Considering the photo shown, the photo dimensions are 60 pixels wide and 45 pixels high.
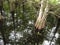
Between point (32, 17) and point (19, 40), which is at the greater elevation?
point (32, 17)

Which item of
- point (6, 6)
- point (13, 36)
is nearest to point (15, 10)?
point (6, 6)

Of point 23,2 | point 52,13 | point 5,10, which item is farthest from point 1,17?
point 52,13

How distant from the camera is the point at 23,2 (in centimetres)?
208

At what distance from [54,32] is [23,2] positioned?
0.55 meters

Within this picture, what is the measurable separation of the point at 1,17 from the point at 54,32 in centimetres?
68

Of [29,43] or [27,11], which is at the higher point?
[27,11]

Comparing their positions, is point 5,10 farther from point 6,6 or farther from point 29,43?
point 29,43

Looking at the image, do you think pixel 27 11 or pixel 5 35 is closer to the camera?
pixel 5 35

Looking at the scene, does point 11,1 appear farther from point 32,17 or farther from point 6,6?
point 32,17

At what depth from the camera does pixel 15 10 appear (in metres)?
2.10

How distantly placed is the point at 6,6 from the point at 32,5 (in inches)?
13.3

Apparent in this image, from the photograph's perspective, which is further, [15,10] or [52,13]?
[15,10]

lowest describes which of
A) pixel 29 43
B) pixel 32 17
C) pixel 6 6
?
pixel 29 43

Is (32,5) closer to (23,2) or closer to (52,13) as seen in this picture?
(23,2)
